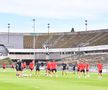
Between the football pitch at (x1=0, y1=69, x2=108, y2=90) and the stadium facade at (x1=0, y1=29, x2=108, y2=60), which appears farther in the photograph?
the stadium facade at (x1=0, y1=29, x2=108, y2=60)

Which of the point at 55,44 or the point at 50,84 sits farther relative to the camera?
the point at 55,44

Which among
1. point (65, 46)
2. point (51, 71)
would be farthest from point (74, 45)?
point (51, 71)

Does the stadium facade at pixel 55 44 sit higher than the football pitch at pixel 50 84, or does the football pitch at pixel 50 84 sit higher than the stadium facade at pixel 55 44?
the stadium facade at pixel 55 44

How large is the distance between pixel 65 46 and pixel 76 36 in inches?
319

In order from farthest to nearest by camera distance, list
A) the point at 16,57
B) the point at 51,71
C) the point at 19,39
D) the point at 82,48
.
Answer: the point at 19,39 → the point at 16,57 → the point at 82,48 → the point at 51,71

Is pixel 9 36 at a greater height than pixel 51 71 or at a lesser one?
greater

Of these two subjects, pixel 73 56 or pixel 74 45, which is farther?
pixel 74 45

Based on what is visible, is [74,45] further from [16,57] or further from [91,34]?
[16,57]

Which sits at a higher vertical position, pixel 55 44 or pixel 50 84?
pixel 55 44

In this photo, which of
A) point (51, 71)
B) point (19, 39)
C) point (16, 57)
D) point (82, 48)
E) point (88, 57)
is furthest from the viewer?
point (19, 39)

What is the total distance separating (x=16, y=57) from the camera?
529 ft

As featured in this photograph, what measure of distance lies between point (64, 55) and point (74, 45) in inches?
359

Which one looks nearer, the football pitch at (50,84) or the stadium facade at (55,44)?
the football pitch at (50,84)

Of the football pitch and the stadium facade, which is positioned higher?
the stadium facade
